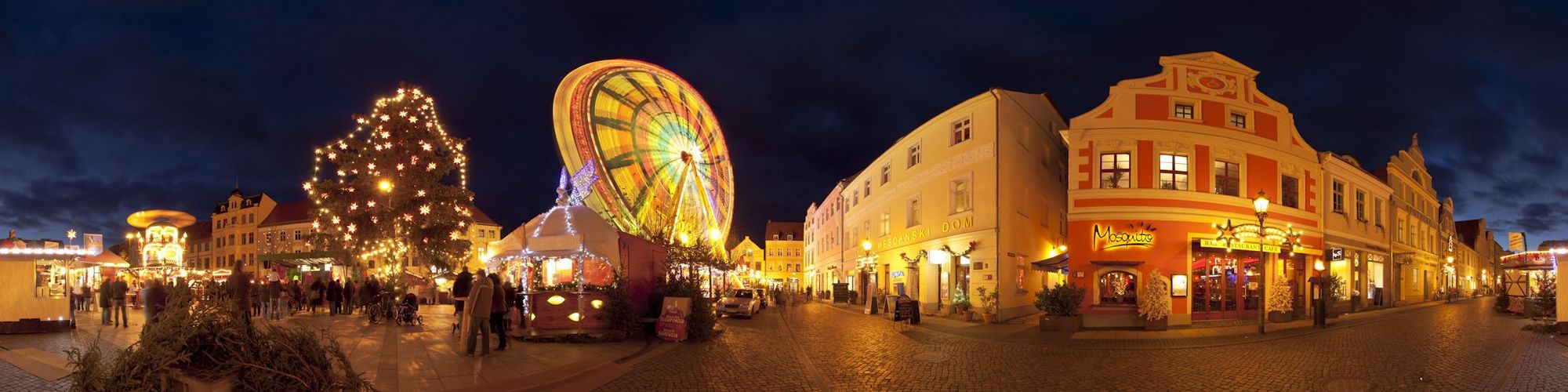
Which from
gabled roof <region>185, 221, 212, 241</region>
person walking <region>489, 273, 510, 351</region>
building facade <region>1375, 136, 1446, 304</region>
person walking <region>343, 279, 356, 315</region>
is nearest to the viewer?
person walking <region>489, 273, 510, 351</region>

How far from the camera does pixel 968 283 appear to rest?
97.2ft

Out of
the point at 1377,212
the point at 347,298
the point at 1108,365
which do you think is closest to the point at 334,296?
the point at 347,298

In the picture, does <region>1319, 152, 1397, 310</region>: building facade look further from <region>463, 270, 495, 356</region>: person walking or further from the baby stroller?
the baby stroller

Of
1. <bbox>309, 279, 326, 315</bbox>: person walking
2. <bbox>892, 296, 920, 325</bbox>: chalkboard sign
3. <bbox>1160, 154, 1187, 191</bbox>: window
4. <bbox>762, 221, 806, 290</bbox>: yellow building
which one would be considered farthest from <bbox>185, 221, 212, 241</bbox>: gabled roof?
<bbox>1160, 154, 1187, 191</bbox>: window

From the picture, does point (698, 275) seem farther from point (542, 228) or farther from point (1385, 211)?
point (1385, 211)

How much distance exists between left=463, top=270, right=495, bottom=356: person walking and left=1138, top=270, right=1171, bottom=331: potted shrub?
17.8 meters

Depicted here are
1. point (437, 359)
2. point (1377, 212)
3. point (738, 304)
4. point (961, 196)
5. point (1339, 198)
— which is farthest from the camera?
point (1377, 212)

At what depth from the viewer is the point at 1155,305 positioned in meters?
23.1

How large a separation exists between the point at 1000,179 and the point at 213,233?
110 meters

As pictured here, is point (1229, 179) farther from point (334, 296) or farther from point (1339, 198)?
point (334, 296)

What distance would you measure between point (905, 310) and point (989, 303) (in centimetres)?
395

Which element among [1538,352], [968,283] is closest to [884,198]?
[968,283]

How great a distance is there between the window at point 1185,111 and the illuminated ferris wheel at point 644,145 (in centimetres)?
1654

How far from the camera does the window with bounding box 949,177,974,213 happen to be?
29.6 metres
